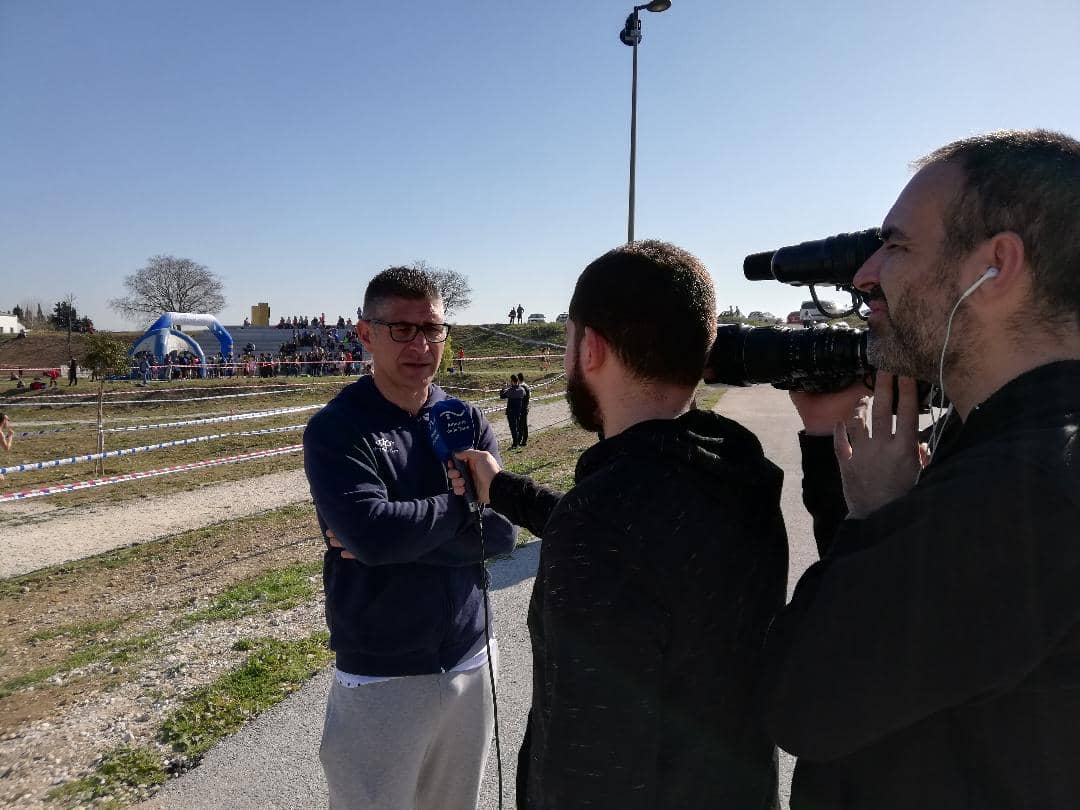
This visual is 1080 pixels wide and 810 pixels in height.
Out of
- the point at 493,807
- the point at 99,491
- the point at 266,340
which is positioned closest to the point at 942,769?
the point at 493,807

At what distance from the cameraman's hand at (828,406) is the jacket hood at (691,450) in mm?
404

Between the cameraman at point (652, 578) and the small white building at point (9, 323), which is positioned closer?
the cameraman at point (652, 578)

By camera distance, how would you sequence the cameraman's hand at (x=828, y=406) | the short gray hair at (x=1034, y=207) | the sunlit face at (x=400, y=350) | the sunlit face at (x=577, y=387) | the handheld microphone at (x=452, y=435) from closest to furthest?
the short gray hair at (x=1034, y=207)
the sunlit face at (x=577, y=387)
the cameraman's hand at (x=828, y=406)
the handheld microphone at (x=452, y=435)
the sunlit face at (x=400, y=350)

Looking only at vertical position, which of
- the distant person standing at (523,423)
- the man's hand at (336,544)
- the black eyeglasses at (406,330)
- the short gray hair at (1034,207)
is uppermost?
the short gray hair at (1034,207)

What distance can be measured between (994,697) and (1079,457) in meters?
0.37

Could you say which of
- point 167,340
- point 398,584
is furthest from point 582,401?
point 167,340

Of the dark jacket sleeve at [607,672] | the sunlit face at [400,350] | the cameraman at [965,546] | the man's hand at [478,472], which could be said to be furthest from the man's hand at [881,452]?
the sunlit face at [400,350]

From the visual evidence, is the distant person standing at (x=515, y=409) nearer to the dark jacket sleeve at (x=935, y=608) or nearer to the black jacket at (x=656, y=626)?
the black jacket at (x=656, y=626)

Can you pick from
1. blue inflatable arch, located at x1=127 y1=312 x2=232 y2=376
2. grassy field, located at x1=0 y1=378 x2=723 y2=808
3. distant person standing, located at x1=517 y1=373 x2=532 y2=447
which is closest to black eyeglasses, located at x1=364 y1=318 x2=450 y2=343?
grassy field, located at x1=0 y1=378 x2=723 y2=808

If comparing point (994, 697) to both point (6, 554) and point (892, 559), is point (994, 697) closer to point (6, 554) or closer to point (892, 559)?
point (892, 559)

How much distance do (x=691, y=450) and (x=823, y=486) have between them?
68 cm

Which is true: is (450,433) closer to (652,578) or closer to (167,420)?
(652,578)

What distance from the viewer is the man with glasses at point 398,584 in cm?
197

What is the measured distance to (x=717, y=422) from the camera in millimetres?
1348
